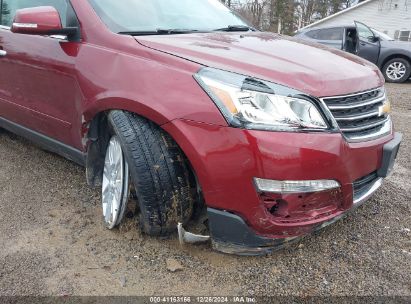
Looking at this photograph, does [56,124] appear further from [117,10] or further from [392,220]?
[392,220]

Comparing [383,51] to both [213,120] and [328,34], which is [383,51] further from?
[213,120]

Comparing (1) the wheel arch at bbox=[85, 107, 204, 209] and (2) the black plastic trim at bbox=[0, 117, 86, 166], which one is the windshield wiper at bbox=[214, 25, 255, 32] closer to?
(1) the wheel arch at bbox=[85, 107, 204, 209]

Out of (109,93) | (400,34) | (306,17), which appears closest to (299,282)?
(109,93)

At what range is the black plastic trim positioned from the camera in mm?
2850

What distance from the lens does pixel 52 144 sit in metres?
3.08

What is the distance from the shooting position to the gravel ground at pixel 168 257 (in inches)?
82.2

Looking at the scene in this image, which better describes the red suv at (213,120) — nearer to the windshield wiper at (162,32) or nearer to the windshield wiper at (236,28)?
the windshield wiper at (162,32)

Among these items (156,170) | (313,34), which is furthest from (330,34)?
(156,170)

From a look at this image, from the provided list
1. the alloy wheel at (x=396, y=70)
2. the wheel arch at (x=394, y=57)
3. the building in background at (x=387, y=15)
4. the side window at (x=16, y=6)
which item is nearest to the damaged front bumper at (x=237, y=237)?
the side window at (x=16, y=6)

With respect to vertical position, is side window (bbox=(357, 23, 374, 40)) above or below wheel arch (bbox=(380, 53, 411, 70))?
above

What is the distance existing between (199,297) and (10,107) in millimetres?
2427

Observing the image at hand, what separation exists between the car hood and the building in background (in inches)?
935

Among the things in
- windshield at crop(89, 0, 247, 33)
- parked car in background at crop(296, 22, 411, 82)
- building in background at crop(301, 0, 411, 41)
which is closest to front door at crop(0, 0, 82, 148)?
windshield at crop(89, 0, 247, 33)

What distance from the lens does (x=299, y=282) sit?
7.00 ft
